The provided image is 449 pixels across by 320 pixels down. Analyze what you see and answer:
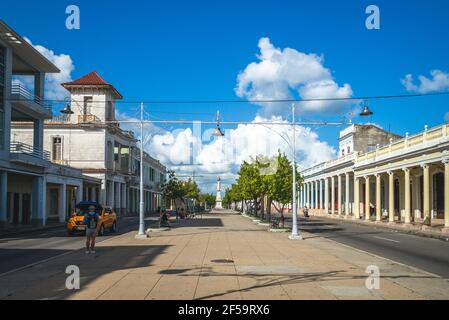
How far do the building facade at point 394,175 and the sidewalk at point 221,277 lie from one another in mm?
20331

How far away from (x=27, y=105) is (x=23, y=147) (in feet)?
10.3

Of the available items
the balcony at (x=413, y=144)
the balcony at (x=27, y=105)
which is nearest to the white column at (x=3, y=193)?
the balcony at (x=27, y=105)

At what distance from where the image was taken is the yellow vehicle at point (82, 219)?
99.5 feet

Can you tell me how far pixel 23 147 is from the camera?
38688 millimetres

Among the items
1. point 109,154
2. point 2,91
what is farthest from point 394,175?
point 2,91

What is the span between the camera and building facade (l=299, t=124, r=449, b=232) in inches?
1529

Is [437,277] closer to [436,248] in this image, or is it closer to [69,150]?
[436,248]

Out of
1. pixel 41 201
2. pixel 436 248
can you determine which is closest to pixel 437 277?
pixel 436 248

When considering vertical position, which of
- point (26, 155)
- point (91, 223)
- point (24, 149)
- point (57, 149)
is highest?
point (57, 149)

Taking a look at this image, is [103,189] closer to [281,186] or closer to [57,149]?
[57,149]

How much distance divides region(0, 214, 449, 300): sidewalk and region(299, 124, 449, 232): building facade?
2033 cm

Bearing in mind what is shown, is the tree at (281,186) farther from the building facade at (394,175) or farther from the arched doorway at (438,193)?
the arched doorway at (438,193)

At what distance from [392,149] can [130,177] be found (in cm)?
3935
